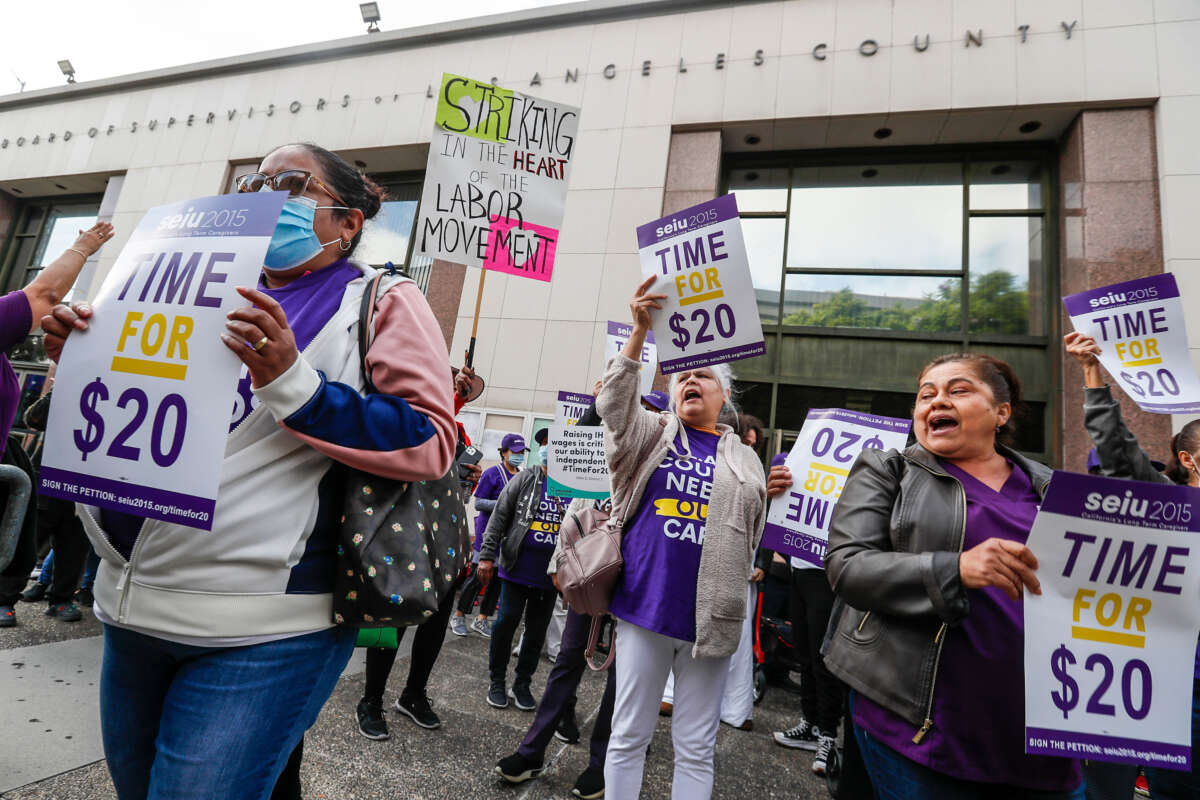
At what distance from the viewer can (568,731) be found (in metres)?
3.61

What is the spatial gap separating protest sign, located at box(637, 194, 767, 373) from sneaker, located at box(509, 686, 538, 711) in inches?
108

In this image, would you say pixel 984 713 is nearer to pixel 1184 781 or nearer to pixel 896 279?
pixel 1184 781

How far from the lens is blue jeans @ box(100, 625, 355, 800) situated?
1.13 metres

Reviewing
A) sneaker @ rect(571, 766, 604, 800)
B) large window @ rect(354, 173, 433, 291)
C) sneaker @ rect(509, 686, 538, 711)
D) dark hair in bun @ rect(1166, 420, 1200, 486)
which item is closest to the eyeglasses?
sneaker @ rect(571, 766, 604, 800)

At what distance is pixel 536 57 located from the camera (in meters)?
10.5

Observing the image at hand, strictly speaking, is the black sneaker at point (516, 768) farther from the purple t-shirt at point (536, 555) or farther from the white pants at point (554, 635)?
the white pants at point (554, 635)

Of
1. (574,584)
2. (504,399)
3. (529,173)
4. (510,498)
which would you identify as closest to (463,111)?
(529,173)

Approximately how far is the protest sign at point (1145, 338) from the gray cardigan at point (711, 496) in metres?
2.09

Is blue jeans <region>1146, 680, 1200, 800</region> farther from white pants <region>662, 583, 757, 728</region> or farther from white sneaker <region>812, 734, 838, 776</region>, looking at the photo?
white pants <region>662, 583, 757, 728</region>

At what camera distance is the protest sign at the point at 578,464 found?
3.91 m

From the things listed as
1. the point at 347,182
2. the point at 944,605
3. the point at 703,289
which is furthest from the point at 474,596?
the point at 944,605

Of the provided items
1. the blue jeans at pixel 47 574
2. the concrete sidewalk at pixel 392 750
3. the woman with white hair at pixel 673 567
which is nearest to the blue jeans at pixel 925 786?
the woman with white hair at pixel 673 567

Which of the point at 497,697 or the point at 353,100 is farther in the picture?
the point at 353,100

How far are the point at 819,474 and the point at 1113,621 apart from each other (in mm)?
1977
